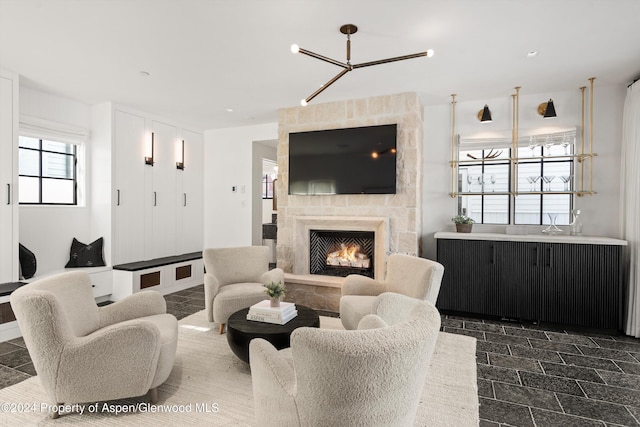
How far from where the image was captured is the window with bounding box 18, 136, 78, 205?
14.1 ft

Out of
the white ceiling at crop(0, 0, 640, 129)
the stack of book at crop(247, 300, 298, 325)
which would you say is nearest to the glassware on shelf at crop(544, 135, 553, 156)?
the white ceiling at crop(0, 0, 640, 129)

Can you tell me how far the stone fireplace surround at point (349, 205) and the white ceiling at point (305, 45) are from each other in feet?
0.82

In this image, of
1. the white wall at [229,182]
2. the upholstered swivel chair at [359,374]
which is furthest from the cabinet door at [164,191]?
the upholstered swivel chair at [359,374]

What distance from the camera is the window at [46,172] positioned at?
14.1 feet

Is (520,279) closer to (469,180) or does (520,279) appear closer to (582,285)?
(582,285)

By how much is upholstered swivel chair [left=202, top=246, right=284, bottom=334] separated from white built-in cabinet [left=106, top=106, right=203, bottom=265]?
1.98 m

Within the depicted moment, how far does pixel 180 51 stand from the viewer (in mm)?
3170

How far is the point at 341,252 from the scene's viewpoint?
4.87 m

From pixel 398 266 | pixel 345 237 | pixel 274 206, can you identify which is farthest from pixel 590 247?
pixel 274 206

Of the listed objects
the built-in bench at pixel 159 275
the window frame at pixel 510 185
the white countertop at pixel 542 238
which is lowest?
the built-in bench at pixel 159 275

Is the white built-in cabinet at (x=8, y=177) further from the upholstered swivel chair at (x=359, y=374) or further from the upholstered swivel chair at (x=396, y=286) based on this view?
the upholstered swivel chair at (x=359, y=374)

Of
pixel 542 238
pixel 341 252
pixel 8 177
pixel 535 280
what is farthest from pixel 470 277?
pixel 8 177

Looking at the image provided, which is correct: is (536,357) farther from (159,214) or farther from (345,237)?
(159,214)

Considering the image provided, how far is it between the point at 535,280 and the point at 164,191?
213 inches
